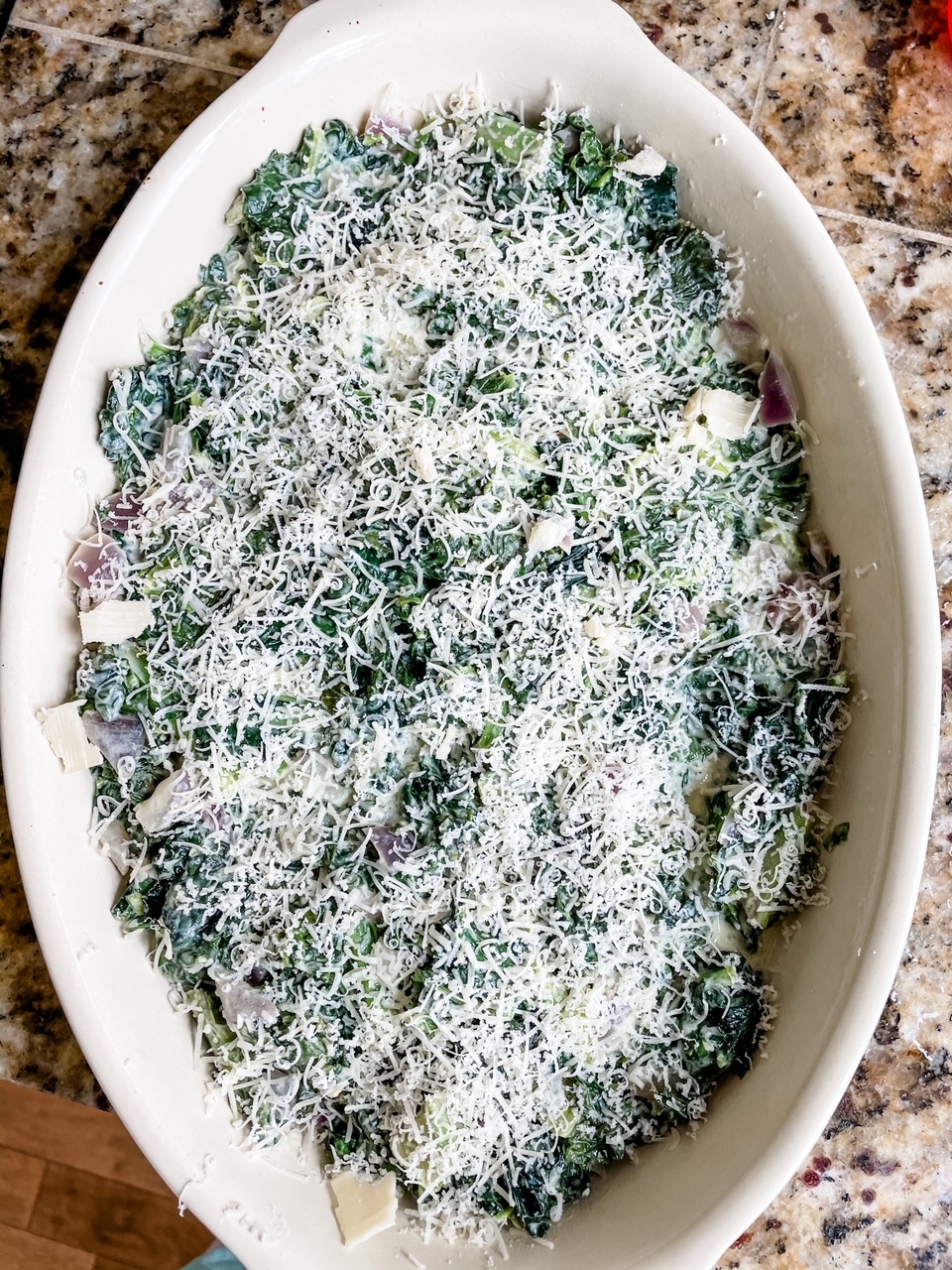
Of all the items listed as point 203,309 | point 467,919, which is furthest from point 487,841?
point 203,309

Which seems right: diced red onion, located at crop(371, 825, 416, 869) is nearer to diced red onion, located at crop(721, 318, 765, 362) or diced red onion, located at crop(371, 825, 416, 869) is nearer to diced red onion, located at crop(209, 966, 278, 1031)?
diced red onion, located at crop(209, 966, 278, 1031)

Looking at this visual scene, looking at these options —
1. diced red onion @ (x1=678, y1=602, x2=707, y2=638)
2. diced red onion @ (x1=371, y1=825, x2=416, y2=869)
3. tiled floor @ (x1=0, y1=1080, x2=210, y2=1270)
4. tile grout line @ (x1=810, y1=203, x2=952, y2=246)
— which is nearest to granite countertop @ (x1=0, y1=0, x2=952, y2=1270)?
tile grout line @ (x1=810, y1=203, x2=952, y2=246)

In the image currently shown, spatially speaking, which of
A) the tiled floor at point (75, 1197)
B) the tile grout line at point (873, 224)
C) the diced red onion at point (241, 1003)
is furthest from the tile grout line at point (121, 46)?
the tiled floor at point (75, 1197)

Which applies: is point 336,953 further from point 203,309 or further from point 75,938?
point 203,309

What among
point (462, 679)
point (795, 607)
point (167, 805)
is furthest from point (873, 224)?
point (167, 805)

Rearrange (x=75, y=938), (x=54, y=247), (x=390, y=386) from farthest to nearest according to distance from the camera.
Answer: (x=54, y=247)
(x=390, y=386)
(x=75, y=938)

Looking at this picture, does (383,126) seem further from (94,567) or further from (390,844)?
(390,844)

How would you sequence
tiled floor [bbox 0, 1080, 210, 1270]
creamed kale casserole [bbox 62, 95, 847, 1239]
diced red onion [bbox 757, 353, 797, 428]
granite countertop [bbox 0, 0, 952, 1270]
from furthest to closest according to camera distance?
tiled floor [bbox 0, 1080, 210, 1270], granite countertop [bbox 0, 0, 952, 1270], diced red onion [bbox 757, 353, 797, 428], creamed kale casserole [bbox 62, 95, 847, 1239]
